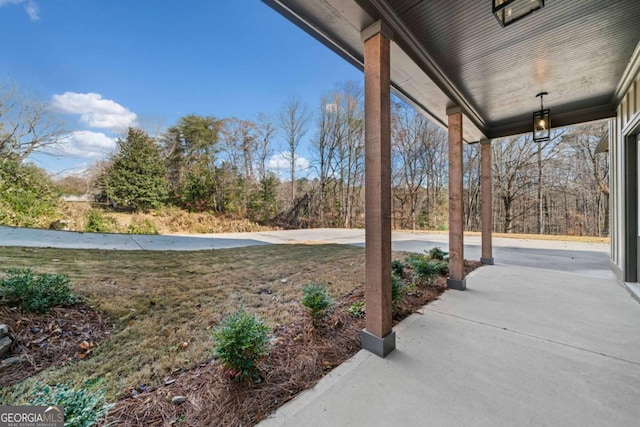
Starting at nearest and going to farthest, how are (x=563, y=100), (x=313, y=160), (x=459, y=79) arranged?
1. (x=459, y=79)
2. (x=563, y=100)
3. (x=313, y=160)

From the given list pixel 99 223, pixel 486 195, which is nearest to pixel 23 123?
pixel 99 223

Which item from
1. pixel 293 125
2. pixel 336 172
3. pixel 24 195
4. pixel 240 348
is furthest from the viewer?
pixel 336 172

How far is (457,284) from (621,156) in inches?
114

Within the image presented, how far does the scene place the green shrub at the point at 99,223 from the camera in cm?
647

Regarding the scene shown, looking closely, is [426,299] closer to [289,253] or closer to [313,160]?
[289,253]

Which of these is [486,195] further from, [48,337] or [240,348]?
[48,337]

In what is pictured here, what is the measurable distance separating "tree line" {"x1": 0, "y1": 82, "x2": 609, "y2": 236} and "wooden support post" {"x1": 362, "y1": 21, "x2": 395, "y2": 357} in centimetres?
1014

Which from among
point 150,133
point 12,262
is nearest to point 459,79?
point 12,262

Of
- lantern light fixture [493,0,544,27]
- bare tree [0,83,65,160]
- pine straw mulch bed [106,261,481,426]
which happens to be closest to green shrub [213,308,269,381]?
pine straw mulch bed [106,261,481,426]

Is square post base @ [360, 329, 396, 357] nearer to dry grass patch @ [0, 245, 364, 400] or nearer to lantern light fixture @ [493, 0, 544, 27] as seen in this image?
Result: dry grass patch @ [0, 245, 364, 400]

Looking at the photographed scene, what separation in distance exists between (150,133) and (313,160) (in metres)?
7.99

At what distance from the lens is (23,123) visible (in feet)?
15.1

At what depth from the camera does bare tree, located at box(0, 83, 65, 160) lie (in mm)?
4320

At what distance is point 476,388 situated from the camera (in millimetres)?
1422
